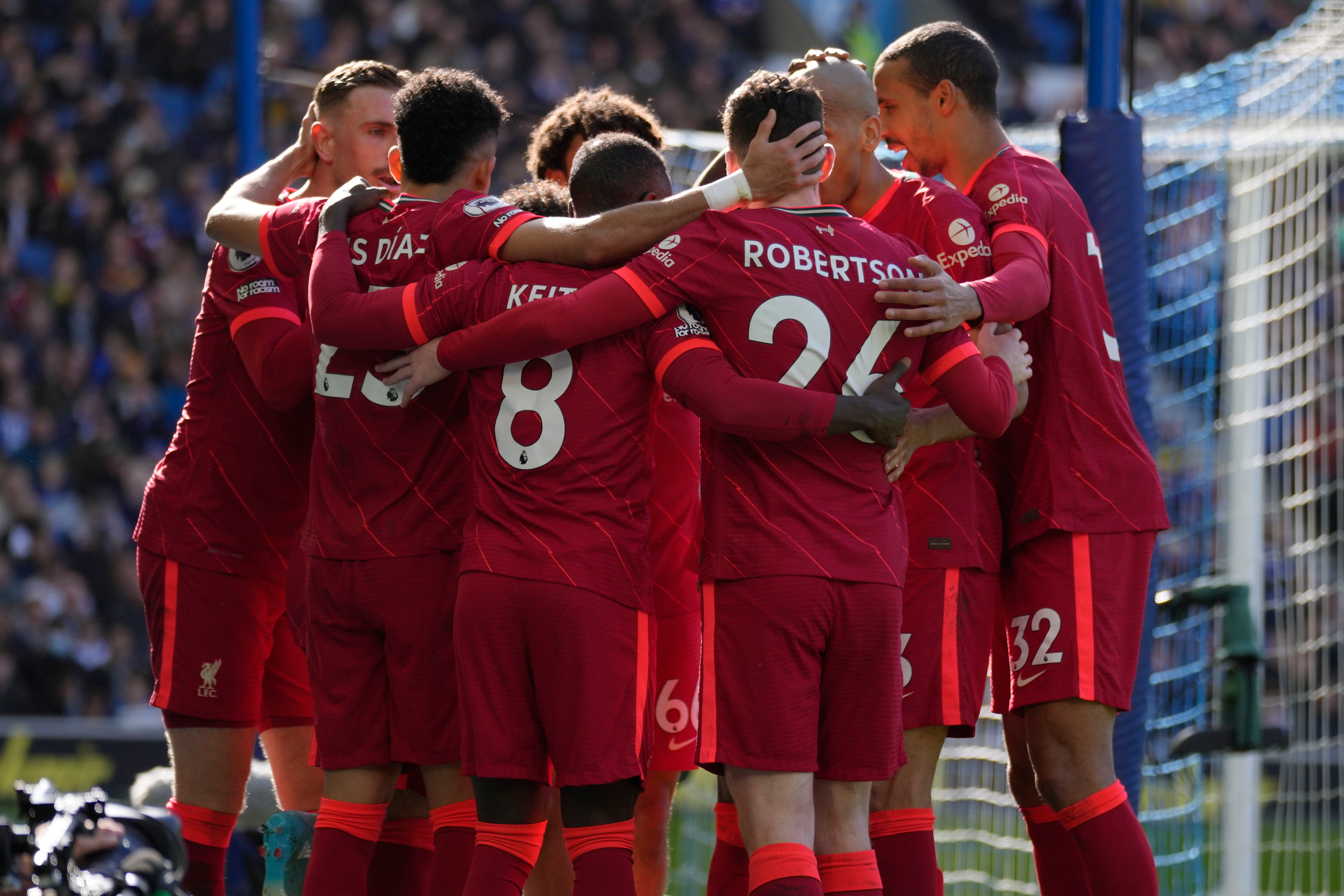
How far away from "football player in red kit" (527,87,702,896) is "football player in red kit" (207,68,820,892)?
0.55m

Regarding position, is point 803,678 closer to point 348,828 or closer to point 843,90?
point 348,828

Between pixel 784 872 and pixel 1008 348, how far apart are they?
134 centimetres

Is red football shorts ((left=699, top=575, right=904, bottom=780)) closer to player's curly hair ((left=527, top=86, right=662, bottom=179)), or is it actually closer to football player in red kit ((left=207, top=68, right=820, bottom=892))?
football player in red kit ((left=207, top=68, right=820, bottom=892))

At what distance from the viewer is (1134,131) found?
14.3ft

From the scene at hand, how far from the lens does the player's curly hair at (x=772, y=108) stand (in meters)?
3.25

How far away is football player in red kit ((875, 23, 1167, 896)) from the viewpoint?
3541 mm

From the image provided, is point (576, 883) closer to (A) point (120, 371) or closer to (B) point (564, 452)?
(B) point (564, 452)

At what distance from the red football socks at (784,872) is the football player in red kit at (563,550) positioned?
0.32 m

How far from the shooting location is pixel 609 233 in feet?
10.7

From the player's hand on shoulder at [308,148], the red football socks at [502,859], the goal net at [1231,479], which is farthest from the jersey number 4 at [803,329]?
the player's hand on shoulder at [308,148]

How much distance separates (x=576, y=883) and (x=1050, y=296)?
73.0 inches

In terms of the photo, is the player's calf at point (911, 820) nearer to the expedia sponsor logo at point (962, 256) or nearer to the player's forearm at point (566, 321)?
the expedia sponsor logo at point (962, 256)

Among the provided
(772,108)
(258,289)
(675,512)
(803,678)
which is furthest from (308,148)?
(803,678)

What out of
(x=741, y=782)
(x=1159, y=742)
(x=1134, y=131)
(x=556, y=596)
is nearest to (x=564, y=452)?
(x=556, y=596)
